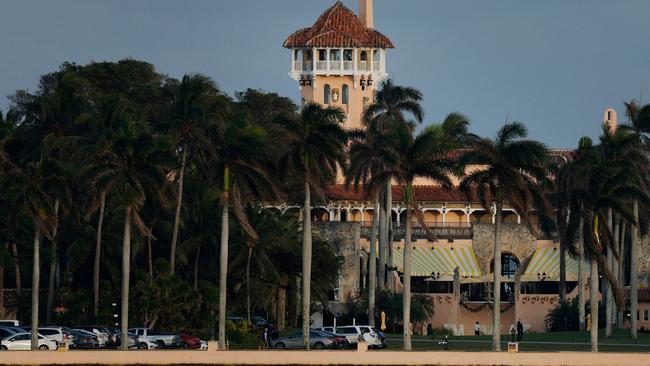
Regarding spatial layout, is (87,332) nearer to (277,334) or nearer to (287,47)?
(277,334)

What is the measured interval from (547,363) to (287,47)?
80.2 m

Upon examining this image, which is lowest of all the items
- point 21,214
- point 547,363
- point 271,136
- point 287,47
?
point 547,363

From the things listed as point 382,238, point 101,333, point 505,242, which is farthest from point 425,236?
point 101,333

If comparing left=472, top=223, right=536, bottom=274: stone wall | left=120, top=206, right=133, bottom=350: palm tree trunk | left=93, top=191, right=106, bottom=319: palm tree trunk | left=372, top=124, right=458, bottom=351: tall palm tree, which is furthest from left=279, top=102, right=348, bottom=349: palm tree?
left=472, top=223, right=536, bottom=274: stone wall

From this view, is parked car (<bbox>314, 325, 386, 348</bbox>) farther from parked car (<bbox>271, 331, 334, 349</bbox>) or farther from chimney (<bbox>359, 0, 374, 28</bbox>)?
chimney (<bbox>359, 0, 374, 28</bbox>)

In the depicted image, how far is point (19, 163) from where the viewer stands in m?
117

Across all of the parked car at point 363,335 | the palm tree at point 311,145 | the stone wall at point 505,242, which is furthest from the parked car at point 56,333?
the stone wall at point 505,242

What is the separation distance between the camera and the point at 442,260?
146 m

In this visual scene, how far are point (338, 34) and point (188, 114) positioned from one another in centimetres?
5346

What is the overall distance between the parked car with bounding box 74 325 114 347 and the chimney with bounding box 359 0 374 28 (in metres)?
68.9

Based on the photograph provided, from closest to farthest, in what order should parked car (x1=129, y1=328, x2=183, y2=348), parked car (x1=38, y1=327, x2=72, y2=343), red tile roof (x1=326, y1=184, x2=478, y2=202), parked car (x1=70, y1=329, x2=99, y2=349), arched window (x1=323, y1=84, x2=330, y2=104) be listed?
parked car (x1=38, y1=327, x2=72, y2=343) → parked car (x1=70, y1=329, x2=99, y2=349) → parked car (x1=129, y1=328, x2=183, y2=348) → red tile roof (x1=326, y1=184, x2=478, y2=202) → arched window (x1=323, y1=84, x2=330, y2=104)

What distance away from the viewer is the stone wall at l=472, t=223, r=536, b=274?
14525 cm

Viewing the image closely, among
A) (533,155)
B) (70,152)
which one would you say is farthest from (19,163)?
(533,155)

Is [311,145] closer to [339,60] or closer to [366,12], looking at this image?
[339,60]
